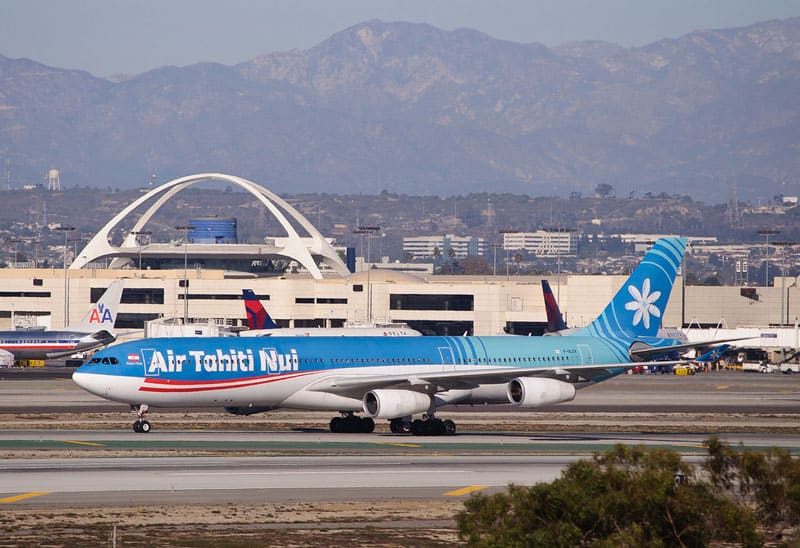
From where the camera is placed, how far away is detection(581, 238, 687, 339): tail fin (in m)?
59.1

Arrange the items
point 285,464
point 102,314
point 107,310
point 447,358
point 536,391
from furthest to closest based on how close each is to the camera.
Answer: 1. point 102,314
2. point 107,310
3. point 447,358
4. point 536,391
5. point 285,464

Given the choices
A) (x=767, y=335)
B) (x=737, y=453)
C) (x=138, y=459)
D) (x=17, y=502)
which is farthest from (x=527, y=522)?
(x=767, y=335)

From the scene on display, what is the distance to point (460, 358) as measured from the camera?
56.2 meters

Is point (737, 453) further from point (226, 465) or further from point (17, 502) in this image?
point (226, 465)

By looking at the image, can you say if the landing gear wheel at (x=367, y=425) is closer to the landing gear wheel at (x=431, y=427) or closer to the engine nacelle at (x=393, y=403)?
the landing gear wheel at (x=431, y=427)

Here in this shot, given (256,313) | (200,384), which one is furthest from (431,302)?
(200,384)

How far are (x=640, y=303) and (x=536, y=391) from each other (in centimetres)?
921

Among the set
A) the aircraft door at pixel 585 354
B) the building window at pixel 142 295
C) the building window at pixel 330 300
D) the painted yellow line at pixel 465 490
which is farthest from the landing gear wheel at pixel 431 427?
the building window at pixel 142 295

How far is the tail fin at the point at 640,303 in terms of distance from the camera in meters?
59.1

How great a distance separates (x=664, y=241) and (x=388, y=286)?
113 metres

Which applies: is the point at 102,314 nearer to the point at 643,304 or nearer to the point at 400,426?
the point at 400,426

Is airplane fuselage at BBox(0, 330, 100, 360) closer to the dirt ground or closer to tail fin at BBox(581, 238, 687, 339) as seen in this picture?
tail fin at BBox(581, 238, 687, 339)

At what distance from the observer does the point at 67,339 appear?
122 meters

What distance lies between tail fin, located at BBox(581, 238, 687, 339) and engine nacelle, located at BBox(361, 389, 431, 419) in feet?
35.3
